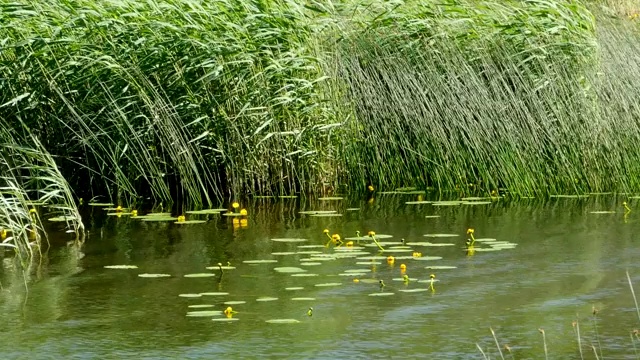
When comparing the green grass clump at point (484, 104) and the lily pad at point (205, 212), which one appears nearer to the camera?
the lily pad at point (205, 212)

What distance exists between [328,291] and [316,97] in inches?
166

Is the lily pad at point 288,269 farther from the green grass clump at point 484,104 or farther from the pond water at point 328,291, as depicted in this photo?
the green grass clump at point 484,104

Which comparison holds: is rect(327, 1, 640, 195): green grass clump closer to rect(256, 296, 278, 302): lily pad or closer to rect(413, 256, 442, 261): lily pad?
rect(413, 256, 442, 261): lily pad

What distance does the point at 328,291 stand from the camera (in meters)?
6.75

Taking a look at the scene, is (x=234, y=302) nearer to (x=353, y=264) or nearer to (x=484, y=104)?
(x=353, y=264)

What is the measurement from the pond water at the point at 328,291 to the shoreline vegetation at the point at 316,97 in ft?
3.21

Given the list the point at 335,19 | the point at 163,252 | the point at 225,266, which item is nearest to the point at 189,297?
the point at 225,266

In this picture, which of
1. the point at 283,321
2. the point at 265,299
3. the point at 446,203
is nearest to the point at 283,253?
the point at 265,299

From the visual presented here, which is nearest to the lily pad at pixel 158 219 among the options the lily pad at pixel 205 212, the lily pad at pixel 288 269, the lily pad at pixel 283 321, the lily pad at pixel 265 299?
the lily pad at pixel 205 212

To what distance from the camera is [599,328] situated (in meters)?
5.91

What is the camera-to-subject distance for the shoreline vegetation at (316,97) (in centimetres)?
1002

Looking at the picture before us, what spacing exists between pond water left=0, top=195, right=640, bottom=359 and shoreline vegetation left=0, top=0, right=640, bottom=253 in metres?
0.98

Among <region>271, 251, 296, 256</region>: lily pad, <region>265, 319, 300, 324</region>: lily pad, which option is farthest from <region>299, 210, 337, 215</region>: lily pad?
<region>265, 319, 300, 324</region>: lily pad

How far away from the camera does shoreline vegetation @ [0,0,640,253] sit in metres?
10.0
